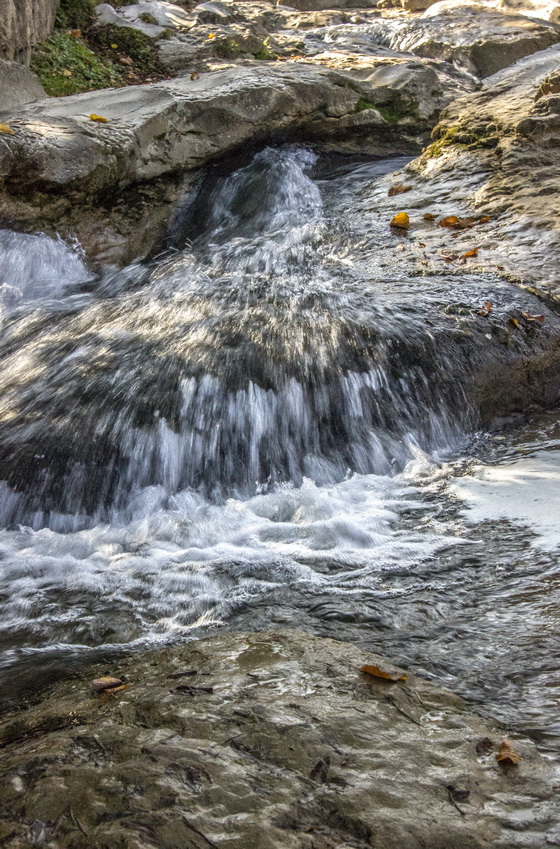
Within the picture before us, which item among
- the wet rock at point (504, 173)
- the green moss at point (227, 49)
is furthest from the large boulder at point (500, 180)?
the green moss at point (227, 49)

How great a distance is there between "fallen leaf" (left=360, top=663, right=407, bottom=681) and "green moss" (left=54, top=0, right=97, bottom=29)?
10228mm

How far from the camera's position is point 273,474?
12.9 ft

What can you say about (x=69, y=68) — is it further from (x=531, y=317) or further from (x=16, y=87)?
(x=531, y=317)

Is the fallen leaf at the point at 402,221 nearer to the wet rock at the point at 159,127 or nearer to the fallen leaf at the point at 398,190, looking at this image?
the fallen leaf at the point at 398,190

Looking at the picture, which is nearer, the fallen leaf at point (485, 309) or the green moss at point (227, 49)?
the fallen leaf at point (485, 309)

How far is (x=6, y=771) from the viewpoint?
165 cm

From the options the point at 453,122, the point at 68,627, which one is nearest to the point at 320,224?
the point at 453,122

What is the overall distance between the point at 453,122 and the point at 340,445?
193 inches

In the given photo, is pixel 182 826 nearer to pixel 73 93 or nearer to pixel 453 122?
pixel 453 122

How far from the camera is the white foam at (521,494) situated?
316 centimetres

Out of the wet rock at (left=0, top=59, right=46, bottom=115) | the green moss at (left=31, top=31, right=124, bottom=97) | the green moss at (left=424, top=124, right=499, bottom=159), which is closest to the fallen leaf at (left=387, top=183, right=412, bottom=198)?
the green moss at (left=424, top=124, right=499, bottom=159)

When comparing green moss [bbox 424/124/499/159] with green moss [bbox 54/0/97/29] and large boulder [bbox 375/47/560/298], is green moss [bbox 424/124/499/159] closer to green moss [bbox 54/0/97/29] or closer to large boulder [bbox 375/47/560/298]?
large boulder [bbox 375/47/560/298]

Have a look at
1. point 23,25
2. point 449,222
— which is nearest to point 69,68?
point 23,25

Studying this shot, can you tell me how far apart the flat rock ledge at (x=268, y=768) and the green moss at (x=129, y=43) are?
9.63 meters
